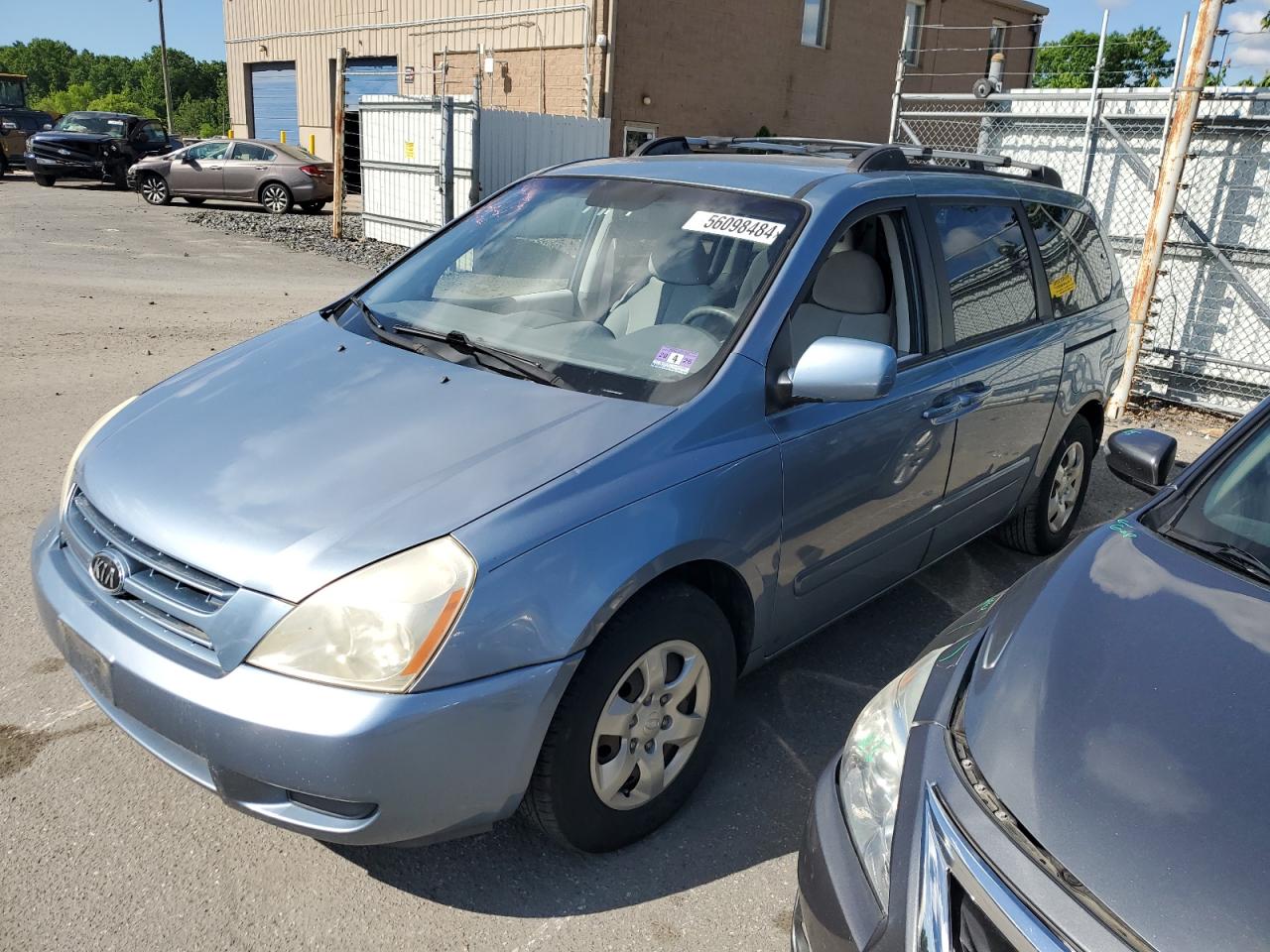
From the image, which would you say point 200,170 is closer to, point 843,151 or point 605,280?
point 843,151

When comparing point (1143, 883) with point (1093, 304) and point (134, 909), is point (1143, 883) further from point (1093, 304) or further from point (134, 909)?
point (1093, 304)

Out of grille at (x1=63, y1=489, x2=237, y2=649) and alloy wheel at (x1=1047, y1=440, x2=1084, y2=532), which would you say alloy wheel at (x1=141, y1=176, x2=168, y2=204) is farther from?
grille at (x1=63, y1=489, x2=237, y2=649)

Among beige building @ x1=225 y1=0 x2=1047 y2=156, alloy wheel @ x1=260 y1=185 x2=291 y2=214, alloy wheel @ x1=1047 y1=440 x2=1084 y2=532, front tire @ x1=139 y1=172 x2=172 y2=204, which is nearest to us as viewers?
alloy wheel @ x1=1047 y1=440 x2=1084 y2=532

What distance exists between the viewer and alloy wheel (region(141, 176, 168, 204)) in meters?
20.2

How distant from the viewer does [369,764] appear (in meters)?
2.02

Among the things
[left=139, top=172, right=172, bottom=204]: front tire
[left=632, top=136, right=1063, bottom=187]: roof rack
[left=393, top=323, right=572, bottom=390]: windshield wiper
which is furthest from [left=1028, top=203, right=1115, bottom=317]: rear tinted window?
[left=139, top=172, right=172, bottom=204]: front tire

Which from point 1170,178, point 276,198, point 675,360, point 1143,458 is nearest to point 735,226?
point 675,360

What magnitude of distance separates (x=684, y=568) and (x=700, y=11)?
19.8 metres

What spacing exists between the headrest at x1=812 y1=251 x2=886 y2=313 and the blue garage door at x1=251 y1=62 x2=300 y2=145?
2854 cm

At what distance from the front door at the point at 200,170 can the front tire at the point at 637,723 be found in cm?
2002

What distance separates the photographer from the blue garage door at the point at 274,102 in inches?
1117

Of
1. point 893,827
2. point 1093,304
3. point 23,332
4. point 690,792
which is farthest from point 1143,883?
point 23,332

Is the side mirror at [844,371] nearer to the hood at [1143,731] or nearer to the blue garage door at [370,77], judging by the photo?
the hood at [1143,731]

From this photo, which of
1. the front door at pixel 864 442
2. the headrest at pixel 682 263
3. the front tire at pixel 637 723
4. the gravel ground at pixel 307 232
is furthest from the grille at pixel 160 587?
the gravel ground at pixel 307 232
